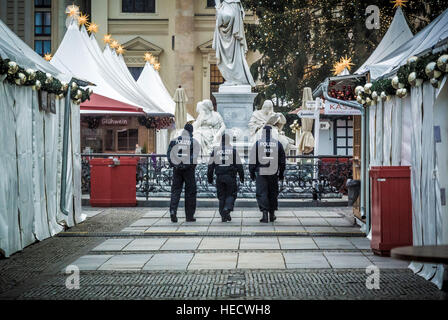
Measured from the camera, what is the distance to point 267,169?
14.4m

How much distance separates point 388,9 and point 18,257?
67.2ft

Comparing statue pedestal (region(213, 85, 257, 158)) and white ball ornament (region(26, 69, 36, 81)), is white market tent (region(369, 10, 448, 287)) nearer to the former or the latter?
white ball ornament (region(26, 69, 36, 81))

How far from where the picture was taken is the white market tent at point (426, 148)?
26.6 feet

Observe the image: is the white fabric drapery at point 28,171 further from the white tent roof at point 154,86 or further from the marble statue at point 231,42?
the white tent roof at point 154,86

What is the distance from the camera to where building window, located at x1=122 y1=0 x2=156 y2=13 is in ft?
169

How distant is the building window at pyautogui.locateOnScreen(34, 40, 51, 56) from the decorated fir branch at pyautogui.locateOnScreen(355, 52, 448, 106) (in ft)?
155

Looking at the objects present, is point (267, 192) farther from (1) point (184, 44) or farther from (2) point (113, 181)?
(1) point (184, 44)

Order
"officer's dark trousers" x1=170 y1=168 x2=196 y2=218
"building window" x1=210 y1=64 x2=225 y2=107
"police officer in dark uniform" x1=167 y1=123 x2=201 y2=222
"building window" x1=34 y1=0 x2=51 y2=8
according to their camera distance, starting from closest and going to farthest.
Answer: "police officer in dark uniform" x1=167 y1=123 x2=201 y2=222
"officer's dark trousers" x1=170 y1=168 x2=196 y2=218
"building window" x1=210 y1=64 x2=225 y2=107
"building window" x1=34 y1=0 x2=51 y2=8

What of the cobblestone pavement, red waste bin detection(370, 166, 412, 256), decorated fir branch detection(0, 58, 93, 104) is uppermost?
decorated fir branch detection(0, 58, 93, 104)

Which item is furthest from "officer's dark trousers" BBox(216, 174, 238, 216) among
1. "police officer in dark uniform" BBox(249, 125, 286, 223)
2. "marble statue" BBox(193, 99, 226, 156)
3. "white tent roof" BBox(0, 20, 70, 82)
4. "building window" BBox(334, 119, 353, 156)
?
"building window" BBox(334, 119, 353, 156)

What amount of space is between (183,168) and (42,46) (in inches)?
1752

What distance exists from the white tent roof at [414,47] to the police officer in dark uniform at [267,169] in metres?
3.07

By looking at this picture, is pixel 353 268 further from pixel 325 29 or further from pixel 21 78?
pixel 325 29

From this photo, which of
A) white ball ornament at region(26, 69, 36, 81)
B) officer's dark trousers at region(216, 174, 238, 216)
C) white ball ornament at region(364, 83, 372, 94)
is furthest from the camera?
officer's dark trousers at region(216, 174, 238, 216)
